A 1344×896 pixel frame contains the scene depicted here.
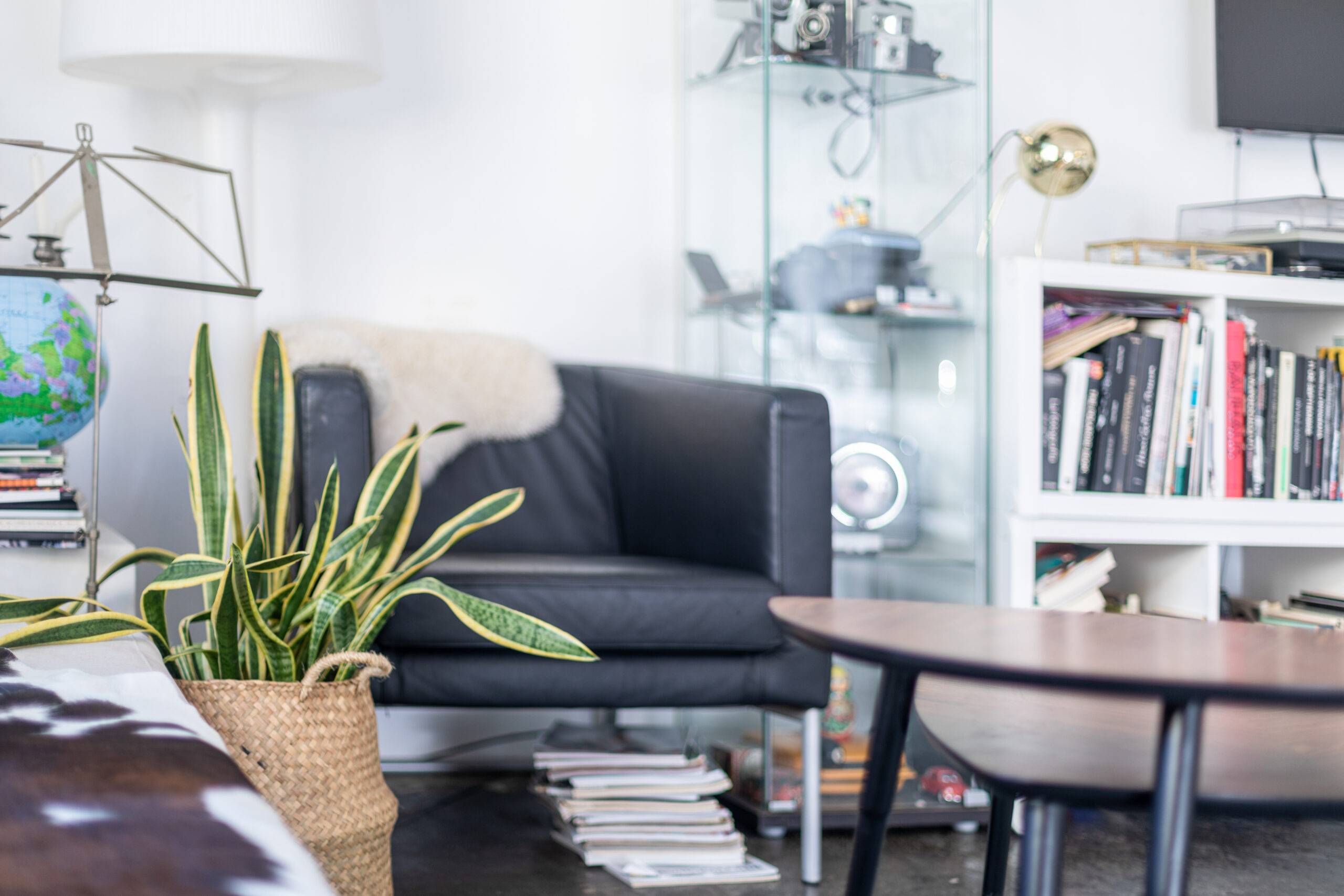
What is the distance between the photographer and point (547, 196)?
106 inches

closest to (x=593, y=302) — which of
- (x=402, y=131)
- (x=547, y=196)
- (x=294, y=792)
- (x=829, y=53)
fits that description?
(x=547, y=196)

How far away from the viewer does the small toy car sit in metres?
2.18

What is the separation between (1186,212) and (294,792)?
2215 millimetres

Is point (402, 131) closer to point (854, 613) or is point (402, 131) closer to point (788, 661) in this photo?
point (788, 661)

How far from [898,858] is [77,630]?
132 cm

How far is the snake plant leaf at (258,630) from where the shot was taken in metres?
1.26

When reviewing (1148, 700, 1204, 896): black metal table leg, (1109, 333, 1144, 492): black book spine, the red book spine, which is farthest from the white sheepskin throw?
(1148, 700, 1204, 896): black metal table leg

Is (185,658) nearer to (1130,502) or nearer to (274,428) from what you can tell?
(274,428)

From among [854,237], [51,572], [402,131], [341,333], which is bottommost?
[51,572]

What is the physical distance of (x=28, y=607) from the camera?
1278 mm

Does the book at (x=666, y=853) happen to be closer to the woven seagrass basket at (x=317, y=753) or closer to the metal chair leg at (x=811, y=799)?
the metal chair leg at (x=811, y=799)

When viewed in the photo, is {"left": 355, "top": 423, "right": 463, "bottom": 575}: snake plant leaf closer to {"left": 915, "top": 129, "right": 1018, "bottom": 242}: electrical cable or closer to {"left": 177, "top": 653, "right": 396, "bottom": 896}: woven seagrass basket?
{"left": 177, "top": 653, "right": 396, "bottom": 896}: woven seagrass basket

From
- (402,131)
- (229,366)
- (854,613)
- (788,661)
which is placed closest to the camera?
(854,613)

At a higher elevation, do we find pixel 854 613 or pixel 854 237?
pixel 854 237
